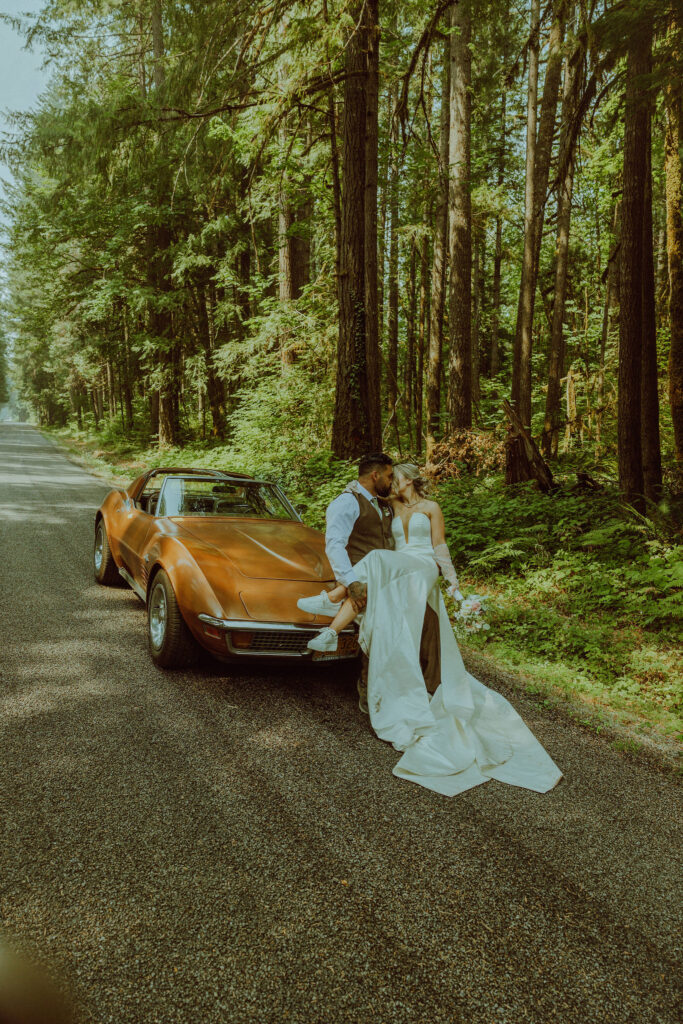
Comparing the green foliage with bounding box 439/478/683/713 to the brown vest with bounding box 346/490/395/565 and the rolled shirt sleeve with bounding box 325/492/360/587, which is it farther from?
the rolled shirt sleeve with bounding box 325/492/360/587

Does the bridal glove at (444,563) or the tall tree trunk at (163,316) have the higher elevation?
the tall tree trunk at (163,316)

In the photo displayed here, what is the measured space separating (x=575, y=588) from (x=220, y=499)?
3.94 meters

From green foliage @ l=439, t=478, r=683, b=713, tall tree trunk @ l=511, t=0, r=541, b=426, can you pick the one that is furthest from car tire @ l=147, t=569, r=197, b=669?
tall tree trunk @ l=511, t=0, r=541, b=426

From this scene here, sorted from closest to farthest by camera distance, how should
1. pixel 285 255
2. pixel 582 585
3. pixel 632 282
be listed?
pixel 582 585, pixel 632 282, pixel 285 255

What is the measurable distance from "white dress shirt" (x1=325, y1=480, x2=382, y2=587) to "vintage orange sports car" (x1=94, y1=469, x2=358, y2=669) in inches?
14.5

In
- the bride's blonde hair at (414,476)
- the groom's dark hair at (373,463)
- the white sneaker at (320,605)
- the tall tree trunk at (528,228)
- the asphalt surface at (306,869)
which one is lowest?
the asphalt surface at (306,869)

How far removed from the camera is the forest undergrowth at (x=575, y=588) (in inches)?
207

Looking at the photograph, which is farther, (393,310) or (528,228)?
(393,310)

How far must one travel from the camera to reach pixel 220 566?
4801 mm

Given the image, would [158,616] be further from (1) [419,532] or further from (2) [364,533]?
(1) [419,532]

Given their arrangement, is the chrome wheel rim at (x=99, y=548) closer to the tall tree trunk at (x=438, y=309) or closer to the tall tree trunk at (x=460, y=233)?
the tall tree trunk at (x=460, y=233)

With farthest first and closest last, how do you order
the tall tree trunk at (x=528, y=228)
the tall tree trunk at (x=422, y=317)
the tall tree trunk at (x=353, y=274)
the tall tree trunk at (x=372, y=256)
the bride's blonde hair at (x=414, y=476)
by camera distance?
the tall tree trunk at (x=422, y=317) → the tall tree trunk at (x=528, y=228) → the tall tree trunk at (x=372, y=256) → the tall tree trunk at (x=353, y=274) → the bride's blonde hair at (x=414, y=476)

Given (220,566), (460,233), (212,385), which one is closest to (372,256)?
(460,233)

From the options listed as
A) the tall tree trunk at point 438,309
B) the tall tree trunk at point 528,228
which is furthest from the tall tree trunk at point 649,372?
the tall tree trunk at point 438,309
